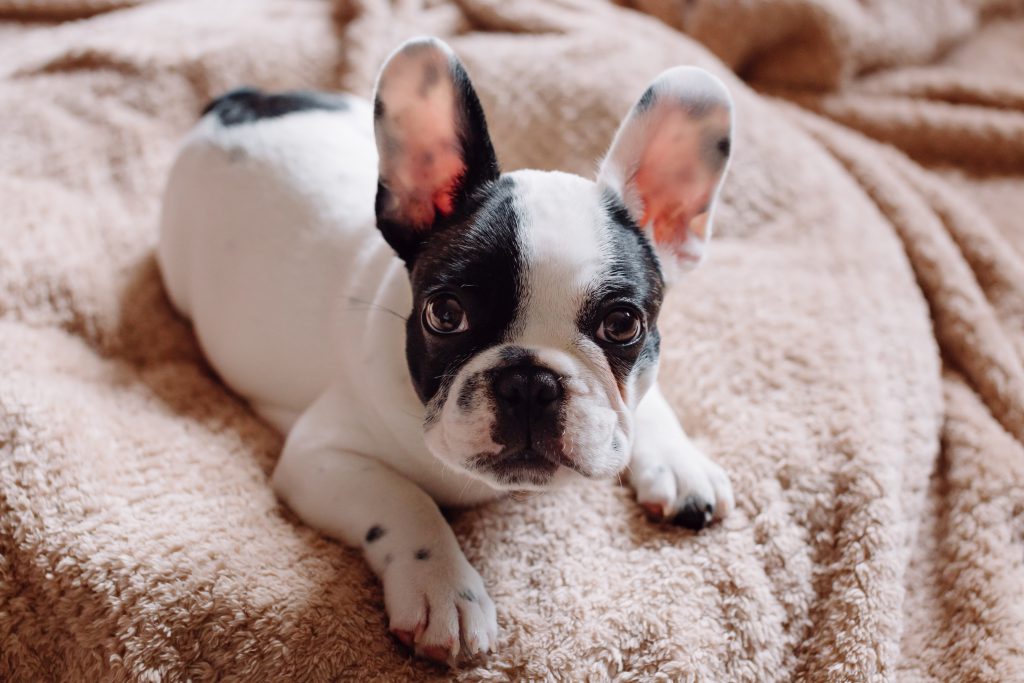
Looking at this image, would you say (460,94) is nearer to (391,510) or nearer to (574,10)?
(391,510)

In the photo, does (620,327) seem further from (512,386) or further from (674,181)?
(674,181)

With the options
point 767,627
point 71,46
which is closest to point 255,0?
point 71,46

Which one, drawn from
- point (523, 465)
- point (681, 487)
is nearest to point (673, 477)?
point (681, 487)

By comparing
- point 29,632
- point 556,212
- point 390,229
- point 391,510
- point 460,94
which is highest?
point 460,94

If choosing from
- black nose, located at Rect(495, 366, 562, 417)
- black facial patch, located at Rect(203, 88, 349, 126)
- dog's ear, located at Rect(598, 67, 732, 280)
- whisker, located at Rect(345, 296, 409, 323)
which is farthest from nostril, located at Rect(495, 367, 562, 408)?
black facial patch, located at Rect(203, 88, 349, 126)

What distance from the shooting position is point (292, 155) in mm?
2127

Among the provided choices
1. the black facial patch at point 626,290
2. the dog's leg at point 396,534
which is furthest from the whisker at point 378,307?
the black facial patch at point 626,290

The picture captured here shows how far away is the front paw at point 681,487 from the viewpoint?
1798 mm

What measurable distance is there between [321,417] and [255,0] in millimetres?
2215

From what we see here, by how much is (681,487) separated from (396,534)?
601 mm

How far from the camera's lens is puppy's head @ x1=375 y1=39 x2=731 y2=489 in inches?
55.8

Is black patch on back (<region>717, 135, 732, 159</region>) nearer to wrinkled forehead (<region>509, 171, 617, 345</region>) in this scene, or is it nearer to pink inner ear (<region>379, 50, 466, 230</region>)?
wrinkled forehead (<region>509, 171, 617, 345</region>)

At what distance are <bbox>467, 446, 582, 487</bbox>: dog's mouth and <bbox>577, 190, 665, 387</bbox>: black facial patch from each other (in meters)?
0.20

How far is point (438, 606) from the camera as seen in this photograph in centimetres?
152
